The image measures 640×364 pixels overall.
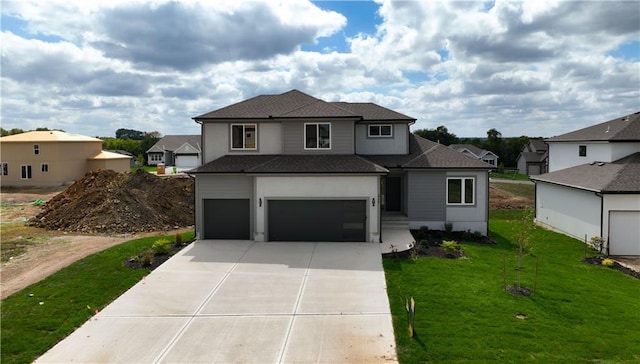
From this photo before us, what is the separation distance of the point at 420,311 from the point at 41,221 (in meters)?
24.6

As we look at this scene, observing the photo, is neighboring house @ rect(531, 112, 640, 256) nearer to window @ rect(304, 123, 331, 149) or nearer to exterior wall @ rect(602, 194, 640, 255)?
exterior wall @ rect(602, 194, 640, 255)

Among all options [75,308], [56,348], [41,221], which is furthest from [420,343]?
[41,221]

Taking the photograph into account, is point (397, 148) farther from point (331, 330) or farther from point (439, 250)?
point (331, 330)

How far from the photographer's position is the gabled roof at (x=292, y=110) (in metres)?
20.3

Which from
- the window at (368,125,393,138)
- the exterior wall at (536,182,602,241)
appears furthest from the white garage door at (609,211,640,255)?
the window at (368,125,393,138)

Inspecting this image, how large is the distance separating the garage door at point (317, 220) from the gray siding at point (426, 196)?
12.4 feet

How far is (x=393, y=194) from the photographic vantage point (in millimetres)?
23031

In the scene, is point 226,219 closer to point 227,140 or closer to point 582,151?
point 227,140

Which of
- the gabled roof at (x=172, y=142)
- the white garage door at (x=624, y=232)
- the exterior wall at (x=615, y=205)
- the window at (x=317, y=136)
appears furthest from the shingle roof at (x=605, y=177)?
the gabled roof at (x=172, y=142)

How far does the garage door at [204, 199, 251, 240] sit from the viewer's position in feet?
63.1

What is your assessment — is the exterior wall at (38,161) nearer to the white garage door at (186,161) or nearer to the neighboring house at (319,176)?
the white garage door at (186,161)

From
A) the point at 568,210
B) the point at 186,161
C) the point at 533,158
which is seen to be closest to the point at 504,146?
the point at 533,158

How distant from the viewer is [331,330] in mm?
10078

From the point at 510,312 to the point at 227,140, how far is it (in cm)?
1454
